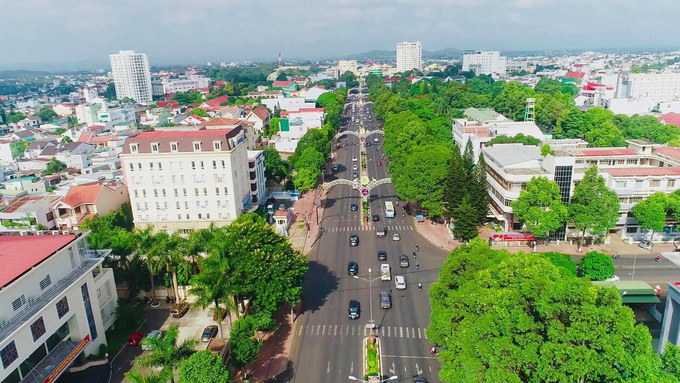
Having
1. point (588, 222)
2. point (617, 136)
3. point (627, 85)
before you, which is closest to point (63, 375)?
point (588, 222)

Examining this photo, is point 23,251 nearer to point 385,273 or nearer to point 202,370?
point 202,370

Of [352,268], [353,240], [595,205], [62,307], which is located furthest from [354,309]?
[595,205]

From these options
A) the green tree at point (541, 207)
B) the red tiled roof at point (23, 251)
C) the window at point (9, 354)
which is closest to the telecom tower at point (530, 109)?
the green tree at point (541, 207)

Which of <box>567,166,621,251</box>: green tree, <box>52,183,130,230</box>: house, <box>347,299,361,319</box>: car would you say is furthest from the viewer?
<box>52,183,130,230</box>: house

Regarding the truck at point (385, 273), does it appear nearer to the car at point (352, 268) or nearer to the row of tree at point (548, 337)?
the car at point (352, 268)

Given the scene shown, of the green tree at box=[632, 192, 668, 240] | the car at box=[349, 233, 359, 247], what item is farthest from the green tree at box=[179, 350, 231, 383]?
the green tree at box=[632, 192, 668, 240]

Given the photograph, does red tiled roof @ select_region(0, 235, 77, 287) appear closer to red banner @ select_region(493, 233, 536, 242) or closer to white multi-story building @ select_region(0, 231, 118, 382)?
white multi-story building @ select_region(0, 231, 118, 382)

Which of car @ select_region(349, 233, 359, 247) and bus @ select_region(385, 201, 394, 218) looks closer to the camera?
car @ select_region(349, 233, 359, 247)
